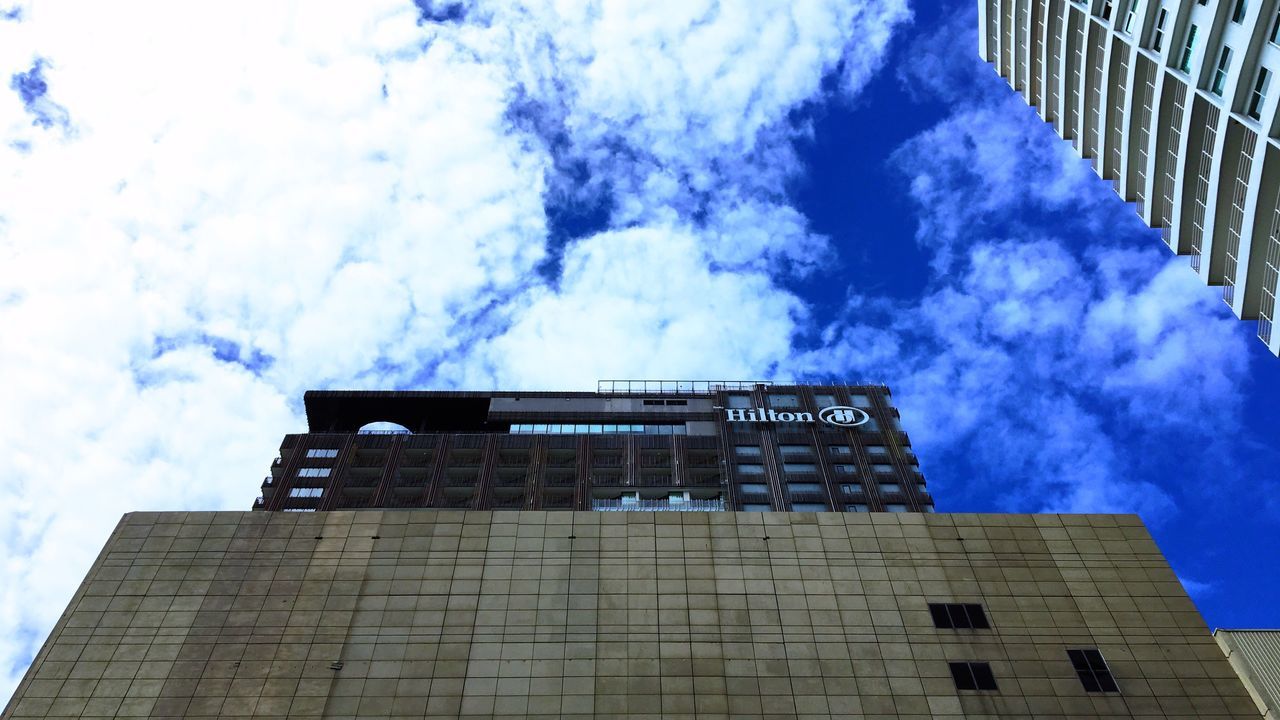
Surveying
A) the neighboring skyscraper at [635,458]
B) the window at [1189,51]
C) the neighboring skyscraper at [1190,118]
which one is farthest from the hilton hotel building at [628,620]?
the neighboring skyscraper at [635,458]

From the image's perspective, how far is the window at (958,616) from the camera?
4238cm

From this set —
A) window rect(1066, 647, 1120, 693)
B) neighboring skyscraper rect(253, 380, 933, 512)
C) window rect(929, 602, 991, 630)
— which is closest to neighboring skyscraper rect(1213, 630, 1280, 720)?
window rect(1066, 647, 1120, 693)

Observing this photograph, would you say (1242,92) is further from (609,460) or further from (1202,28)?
(609,460)

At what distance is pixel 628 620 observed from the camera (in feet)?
139

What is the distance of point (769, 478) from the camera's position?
100812 mm

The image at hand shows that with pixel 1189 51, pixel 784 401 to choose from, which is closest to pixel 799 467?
pixel 784 401

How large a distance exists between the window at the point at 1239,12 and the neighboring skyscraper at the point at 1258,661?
28.1 m

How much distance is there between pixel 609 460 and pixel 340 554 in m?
61.4

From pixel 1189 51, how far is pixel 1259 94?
4581 millimetres

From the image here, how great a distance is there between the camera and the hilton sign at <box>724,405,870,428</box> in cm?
10806

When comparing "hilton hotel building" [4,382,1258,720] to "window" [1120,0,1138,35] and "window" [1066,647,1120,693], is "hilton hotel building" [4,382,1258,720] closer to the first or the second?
"window" [1066,647,1120,693]

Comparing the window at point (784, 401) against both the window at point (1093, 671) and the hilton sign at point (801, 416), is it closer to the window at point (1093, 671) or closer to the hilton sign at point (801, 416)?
the hilton sign at point (801, 416)

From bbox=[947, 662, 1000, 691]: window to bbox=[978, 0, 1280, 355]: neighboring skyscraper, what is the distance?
66.6 feet

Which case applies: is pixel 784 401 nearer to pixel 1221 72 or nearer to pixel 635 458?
pixel 635 458
